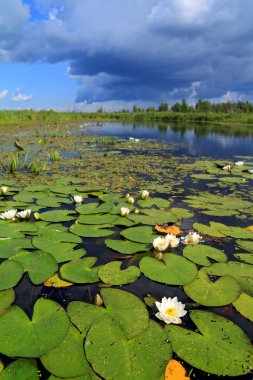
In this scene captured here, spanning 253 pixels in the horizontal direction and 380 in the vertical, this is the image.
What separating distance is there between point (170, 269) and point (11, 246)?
143 cm

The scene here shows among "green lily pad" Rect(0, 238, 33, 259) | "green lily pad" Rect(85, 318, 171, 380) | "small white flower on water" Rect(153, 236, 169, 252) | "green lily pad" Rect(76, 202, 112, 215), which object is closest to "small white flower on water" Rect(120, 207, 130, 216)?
"green lily pad" Rect(76, 202, 112, 215)

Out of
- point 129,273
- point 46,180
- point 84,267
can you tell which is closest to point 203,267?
point 129,273

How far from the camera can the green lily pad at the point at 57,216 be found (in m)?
3.21

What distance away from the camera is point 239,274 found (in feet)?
7.32

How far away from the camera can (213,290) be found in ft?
6.59

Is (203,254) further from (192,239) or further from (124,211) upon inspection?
(124,211)

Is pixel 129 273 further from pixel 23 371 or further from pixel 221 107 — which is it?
pixel 221 107

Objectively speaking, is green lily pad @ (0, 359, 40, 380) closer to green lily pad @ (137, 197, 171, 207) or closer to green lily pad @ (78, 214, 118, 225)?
green lily pad @ (78, 214, 118, 225)

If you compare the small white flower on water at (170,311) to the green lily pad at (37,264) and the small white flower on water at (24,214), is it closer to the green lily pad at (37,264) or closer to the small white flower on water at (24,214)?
the green lily pad at (37,264)

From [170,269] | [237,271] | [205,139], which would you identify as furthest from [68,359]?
[205,139]

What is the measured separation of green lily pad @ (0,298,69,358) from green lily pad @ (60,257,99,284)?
32 centimetres

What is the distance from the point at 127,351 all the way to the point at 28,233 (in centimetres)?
178

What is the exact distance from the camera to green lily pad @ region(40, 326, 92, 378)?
1.33 m

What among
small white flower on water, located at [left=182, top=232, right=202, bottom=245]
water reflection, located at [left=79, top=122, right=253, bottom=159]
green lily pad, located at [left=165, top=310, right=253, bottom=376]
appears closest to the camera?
green lily pad, located at [left=165, top=310, right=253, bottom=376]
